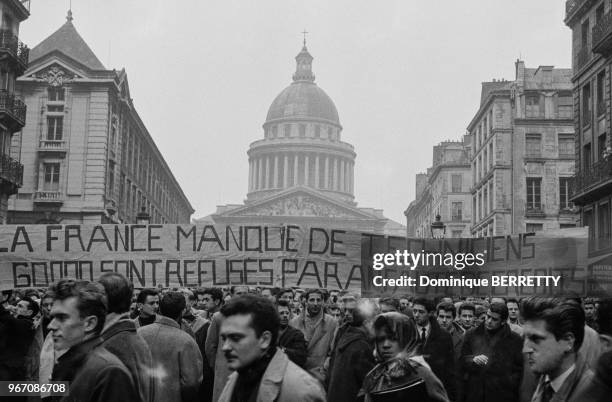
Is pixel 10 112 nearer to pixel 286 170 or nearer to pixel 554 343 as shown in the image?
pixel 554 343

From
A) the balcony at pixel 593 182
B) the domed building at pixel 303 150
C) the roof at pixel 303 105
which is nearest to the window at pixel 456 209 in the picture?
the domed building at pixel 303 150

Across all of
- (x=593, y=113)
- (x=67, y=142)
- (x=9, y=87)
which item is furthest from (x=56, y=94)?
(x=593, y=113)

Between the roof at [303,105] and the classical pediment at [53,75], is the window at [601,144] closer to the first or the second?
the classical pediment at [53,75]

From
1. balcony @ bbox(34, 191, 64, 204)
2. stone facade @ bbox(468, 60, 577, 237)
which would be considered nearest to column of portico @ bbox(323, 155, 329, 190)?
stone facade @ bbox(468, 60, 577, 237)

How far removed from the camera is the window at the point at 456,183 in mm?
77125

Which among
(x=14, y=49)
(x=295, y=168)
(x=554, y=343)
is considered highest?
(x=295, y=168)

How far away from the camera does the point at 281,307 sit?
957 centimetres

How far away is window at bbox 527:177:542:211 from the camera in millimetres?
52438

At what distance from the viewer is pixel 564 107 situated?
53.2m

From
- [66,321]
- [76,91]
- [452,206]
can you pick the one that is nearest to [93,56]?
[76,91]

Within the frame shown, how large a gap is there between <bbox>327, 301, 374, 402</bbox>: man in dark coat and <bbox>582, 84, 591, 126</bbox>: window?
1089 inches

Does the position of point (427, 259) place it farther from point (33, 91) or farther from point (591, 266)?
point (33, 91)

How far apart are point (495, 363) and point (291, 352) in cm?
234

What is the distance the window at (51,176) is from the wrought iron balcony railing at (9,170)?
8011 mm
